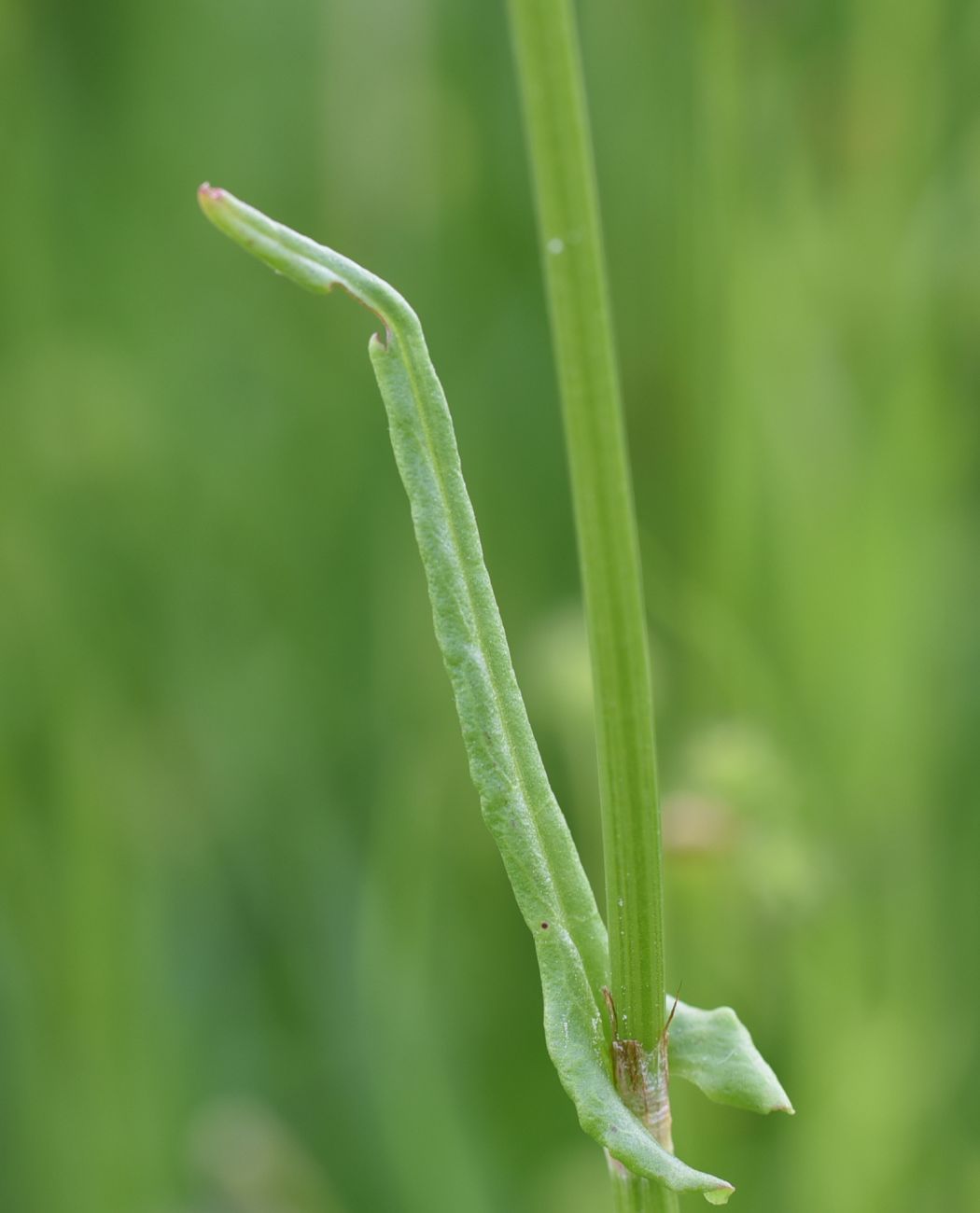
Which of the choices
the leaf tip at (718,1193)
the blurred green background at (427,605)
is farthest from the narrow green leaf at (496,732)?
the blurred green background at (427,605)

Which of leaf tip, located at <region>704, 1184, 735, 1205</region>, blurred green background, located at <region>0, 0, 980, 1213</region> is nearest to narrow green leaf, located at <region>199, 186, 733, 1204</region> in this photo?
leaf tip, located at <region>704, 1184, 735, 1205</region>

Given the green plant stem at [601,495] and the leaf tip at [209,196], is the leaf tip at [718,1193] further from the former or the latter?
the leaf tip at [209,196]

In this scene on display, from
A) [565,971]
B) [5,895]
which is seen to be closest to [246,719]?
[5,895]

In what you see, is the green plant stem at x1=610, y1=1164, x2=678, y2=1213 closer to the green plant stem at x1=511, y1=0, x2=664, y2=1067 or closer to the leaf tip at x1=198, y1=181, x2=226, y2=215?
the green plant stem at x1=511, y1=0, x2=664, y2=1067

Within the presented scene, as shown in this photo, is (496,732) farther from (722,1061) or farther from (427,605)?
(427,605)

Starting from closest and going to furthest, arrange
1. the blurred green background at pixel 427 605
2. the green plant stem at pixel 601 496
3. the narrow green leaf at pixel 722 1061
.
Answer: the green plant stem at pixel 601 496 < the narrow green leaf at pixel 722 1061 < the blurred green background at pixel 427 605

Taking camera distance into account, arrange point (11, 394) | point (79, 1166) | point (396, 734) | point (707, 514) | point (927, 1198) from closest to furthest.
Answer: point (927, 1198), point (79, 1166), point (707, 514), point (396, 734), point (11, 394)

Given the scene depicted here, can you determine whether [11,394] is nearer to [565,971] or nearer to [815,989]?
[815,989]
